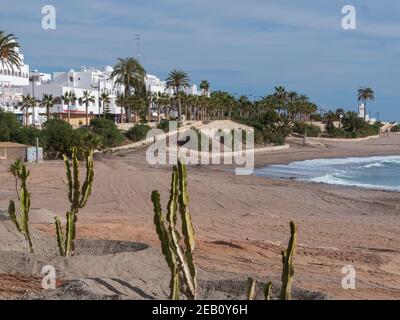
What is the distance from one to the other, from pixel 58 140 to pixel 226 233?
91.9ft

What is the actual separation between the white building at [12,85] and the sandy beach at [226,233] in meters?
48.8

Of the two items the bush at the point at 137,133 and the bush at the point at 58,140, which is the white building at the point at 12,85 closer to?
the bush at the point at 137,133

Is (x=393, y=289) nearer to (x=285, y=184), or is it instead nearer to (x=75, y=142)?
(x=285, y=184)

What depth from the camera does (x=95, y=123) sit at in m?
60.5

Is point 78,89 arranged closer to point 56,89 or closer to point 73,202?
point 56,89

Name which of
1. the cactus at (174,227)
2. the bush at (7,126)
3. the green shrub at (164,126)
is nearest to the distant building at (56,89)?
the green shrub at (164,126)

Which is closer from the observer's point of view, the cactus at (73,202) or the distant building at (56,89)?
the cactus at (73,202)

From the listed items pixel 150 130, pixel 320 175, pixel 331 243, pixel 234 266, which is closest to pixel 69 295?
pixel 234 266

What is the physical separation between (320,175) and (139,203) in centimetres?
2341

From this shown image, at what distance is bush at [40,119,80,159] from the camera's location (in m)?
43.4

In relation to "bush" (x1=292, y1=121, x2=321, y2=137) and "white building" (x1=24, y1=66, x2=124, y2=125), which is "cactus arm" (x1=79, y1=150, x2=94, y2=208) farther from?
"bush" (x1=292, y1=121, x2=321, y2=137)

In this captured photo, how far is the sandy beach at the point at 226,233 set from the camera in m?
10.4

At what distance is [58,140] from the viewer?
43.8m

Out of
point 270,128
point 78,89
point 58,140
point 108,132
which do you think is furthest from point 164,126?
point 58,140
